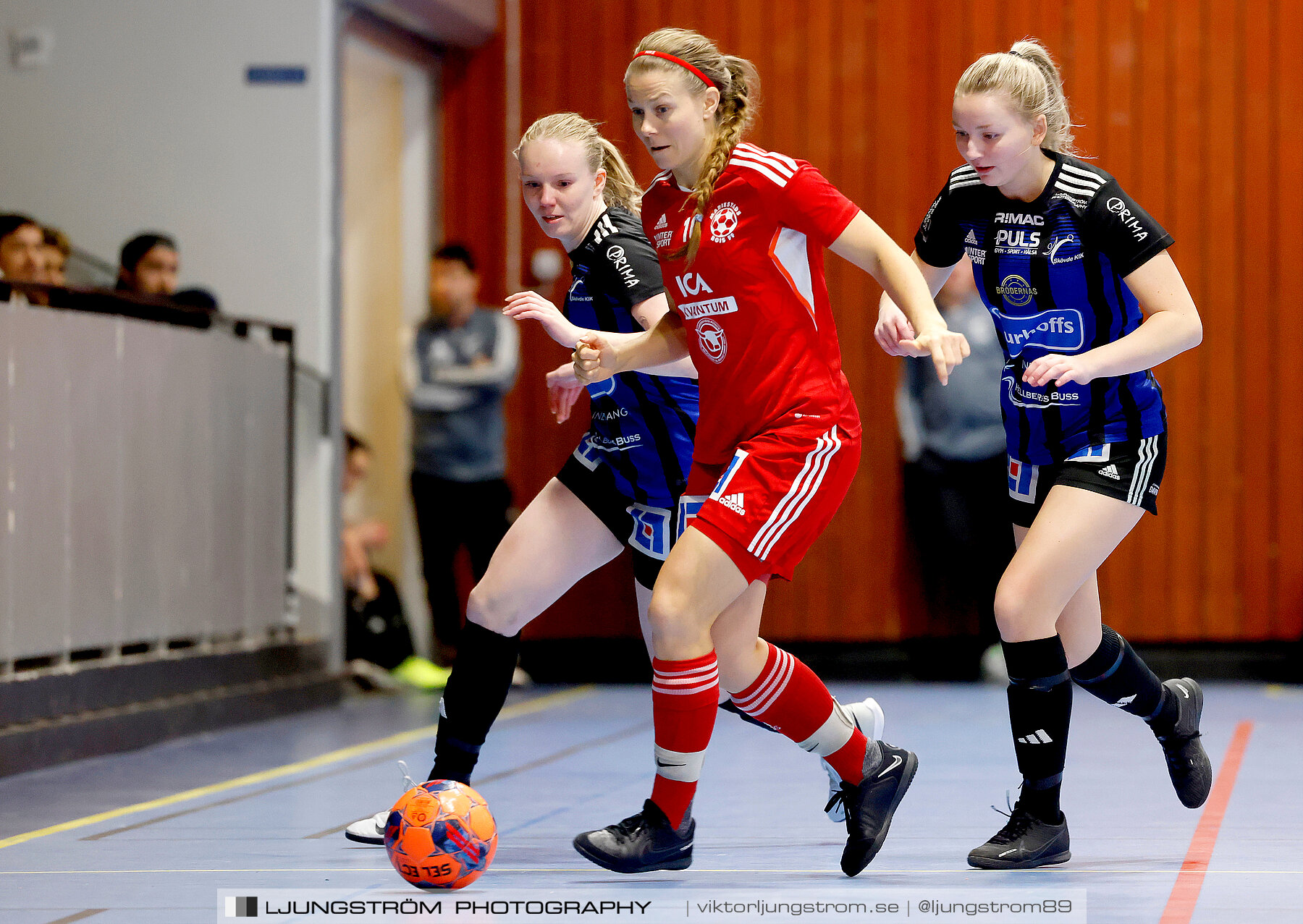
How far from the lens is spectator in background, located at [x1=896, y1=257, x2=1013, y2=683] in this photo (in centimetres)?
896

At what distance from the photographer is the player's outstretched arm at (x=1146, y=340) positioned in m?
3.54

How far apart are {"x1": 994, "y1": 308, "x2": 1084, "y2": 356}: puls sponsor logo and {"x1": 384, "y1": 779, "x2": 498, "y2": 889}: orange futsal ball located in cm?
168

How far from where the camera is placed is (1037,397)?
13.0 ft

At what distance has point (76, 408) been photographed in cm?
630

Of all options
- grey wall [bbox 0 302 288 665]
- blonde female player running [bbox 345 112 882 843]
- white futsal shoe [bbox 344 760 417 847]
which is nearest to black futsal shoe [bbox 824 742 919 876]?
blonde female player running [bbox 345 112 882 843]

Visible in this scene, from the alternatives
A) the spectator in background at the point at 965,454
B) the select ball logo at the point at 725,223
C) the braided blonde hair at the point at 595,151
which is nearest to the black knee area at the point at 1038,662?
the select ball logo at the point at 725,223

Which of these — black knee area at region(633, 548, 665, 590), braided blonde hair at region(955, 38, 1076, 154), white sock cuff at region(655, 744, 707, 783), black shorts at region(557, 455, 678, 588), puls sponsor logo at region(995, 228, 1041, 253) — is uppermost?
braided blonde hair at region(955, 38, 1076, 154)

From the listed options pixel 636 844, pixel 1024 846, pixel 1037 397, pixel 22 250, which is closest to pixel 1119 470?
pixel 1037 397

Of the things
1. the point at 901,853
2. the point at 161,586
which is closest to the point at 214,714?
the point at 161,586

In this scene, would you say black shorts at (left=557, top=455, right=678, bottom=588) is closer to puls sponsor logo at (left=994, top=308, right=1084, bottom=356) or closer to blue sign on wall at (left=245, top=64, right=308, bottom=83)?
puls sponsor logo at (left=994, top=308, right=1084, bottom=356)

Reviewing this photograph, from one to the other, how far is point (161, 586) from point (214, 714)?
0.65 m

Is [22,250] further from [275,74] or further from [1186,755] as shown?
[1186,755]

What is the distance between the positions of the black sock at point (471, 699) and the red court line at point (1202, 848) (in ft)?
5.35

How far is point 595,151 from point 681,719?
4.84 feet
